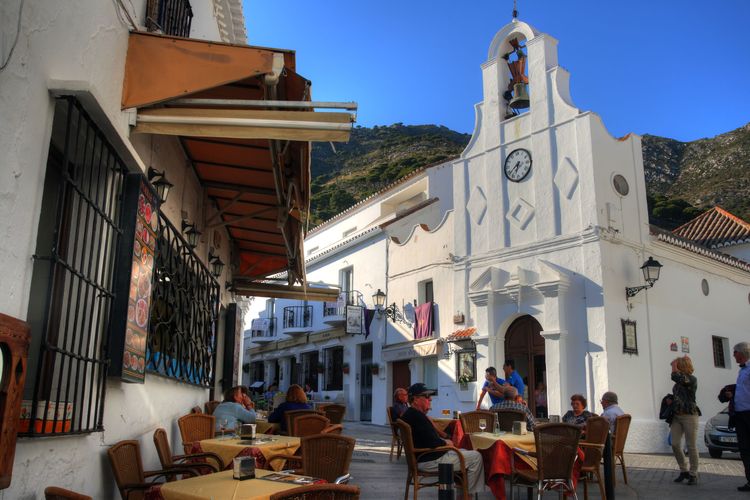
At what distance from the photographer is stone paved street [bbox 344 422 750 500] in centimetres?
780

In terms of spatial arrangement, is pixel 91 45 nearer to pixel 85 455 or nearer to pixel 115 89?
pixel 115 89

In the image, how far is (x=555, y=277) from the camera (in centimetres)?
1445

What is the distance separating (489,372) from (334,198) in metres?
37.2

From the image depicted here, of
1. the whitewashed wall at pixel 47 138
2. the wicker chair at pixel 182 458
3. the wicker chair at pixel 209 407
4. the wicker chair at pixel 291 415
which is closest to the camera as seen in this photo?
the whitewashed wall at pixel 47 138

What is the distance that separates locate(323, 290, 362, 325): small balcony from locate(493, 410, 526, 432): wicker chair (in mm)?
15067

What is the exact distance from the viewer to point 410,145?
6075cm

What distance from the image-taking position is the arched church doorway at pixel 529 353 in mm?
15273

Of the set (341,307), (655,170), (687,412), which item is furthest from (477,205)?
(655,170)

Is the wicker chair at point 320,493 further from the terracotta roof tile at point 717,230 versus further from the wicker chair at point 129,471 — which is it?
the terracotta roof tile at point 717,230

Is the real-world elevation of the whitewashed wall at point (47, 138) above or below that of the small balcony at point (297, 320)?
below

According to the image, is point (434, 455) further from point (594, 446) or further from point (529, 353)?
point (529, 353)

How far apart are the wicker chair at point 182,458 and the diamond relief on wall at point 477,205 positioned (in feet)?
39.4

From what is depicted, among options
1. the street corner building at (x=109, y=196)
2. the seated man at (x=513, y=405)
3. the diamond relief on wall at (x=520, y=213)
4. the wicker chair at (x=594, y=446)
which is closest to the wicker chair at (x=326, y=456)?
the street corner building at (x=109, y=196)

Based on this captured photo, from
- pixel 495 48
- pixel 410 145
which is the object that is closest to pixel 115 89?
pixel 495 48
